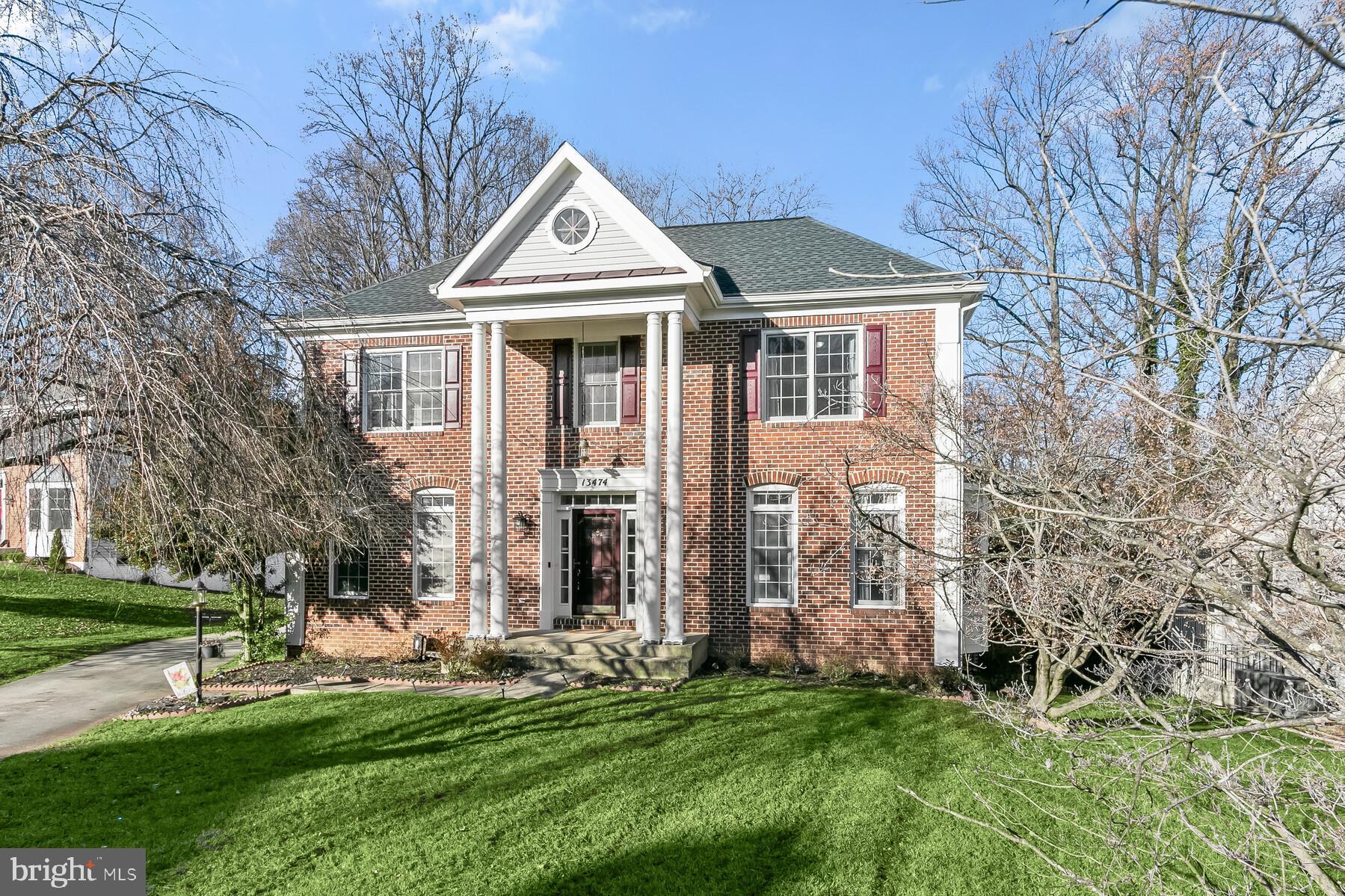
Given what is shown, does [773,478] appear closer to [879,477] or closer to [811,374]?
[879,477]

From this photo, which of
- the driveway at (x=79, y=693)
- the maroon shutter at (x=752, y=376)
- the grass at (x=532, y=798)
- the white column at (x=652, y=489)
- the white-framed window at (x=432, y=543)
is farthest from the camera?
the white-framed window at (x=432, y=543)

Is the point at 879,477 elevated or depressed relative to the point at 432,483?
elevated

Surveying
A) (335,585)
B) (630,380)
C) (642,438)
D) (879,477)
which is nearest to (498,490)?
(642,438)

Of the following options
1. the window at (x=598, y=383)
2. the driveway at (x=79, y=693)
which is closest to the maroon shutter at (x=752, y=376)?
the window at (x=598, y=383)

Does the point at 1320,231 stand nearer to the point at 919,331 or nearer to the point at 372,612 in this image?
the point at 919,331

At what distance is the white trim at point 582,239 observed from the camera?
41.2 ft

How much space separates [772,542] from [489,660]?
15.9 feet

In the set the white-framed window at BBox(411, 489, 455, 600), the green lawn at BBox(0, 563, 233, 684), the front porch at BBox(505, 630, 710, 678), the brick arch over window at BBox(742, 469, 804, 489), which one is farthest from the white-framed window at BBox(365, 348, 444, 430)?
the green lawn at BBox(0, 563, 233, 684)

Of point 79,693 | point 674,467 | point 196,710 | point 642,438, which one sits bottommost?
point 79,693

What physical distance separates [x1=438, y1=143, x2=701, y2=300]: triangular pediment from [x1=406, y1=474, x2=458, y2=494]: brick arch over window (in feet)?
10.6

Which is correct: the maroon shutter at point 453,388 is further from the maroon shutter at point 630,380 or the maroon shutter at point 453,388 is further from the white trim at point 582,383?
the maroon shutter at point 630,380

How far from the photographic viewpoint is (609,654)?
11711mm

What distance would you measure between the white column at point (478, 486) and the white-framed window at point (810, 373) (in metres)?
4.73

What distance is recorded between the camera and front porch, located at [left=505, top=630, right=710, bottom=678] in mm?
11414
